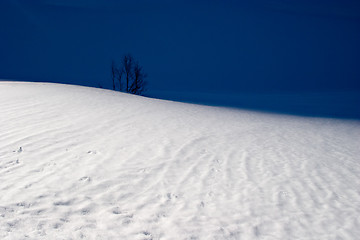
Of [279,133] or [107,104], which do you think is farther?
[107,104]

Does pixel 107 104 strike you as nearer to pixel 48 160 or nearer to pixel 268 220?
pixel 48 160

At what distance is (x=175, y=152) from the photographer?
718 centimetres

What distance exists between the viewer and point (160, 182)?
5.36 m

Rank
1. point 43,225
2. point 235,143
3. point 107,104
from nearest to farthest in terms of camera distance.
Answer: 1. point 43,225
2. point 235,143
3. point 107,104

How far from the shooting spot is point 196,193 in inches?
199

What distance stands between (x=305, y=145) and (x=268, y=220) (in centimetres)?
573

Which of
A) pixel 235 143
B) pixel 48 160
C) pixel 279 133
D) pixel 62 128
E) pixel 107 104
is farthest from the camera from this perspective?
pixel 107 104

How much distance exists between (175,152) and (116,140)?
1.60 meters

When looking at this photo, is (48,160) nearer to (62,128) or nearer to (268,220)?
(62,128)

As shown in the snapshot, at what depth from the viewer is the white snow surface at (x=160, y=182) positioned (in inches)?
156

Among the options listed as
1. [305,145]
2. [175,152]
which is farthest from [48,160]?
[305,145]

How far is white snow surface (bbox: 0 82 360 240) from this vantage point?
13.0 ft

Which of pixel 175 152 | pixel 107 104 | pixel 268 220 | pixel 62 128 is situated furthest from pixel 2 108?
pixel 268 220

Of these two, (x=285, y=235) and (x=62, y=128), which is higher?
(x=62, y=128)
